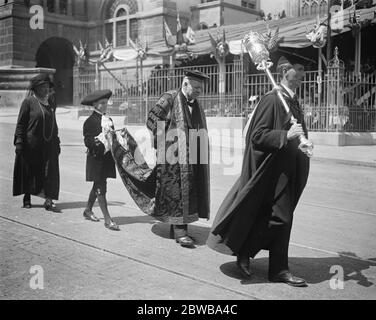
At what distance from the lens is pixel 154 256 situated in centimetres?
496

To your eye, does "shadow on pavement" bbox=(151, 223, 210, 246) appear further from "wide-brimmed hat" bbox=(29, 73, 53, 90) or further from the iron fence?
the iron fence

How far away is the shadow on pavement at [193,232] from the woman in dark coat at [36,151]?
1.71 m

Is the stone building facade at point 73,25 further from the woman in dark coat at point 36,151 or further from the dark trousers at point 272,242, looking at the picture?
the dark trousers at point 272,242

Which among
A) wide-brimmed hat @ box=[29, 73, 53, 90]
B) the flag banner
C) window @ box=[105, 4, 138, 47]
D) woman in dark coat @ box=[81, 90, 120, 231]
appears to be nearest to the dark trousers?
the flag banner

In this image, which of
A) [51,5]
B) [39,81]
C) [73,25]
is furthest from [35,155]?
[73,25]

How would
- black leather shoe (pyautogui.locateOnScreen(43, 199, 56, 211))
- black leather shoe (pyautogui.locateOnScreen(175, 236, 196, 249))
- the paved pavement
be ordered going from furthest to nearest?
black leather shoe (pyautogui.locateOnScreen(43, 199, 56, 211)) < black leather shoe (pyautogui.locateOnScreen(175, 236, 196, 249)) < the paved pavement

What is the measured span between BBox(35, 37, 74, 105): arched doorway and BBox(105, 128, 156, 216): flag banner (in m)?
27.9

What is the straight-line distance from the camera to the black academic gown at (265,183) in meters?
4.21

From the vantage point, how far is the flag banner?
5867 mm

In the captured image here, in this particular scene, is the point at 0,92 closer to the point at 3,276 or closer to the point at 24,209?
the point at 24,209

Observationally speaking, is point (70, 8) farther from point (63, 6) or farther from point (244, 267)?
point (244, 267)

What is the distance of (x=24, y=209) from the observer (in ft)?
23.0

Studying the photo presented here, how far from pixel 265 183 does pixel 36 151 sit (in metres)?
4.02
